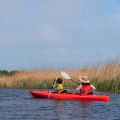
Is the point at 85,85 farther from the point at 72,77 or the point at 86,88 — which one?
the point at 72,77

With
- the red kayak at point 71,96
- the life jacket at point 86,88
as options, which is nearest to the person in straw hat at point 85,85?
the life jacket at point 86,88

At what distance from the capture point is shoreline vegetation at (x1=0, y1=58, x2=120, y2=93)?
50.4ft

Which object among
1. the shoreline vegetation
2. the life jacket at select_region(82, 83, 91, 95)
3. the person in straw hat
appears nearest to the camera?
the person in straw hat

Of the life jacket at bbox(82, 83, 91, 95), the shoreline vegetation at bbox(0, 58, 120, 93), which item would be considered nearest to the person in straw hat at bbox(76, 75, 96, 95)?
the life jacket at bbox(82, 83, 91, 95)

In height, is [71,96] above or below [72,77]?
below

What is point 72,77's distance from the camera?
18641 mm

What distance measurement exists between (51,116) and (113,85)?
7767 millimetres

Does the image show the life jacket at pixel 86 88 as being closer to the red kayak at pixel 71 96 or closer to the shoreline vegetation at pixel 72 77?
the red kayak at pixel 71 96

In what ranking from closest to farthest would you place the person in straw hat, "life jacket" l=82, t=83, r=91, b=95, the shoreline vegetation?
1. the person in straw hat
2. "life jacket" l=82, t=83, r=91, b=95
3. the shoreline vegetation

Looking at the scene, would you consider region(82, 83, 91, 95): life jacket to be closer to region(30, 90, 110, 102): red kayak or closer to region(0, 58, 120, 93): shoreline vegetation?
region(30, 90, 110, 102): red kayak

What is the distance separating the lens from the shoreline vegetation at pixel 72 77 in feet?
50.4

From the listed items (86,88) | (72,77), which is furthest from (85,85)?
(72,77)

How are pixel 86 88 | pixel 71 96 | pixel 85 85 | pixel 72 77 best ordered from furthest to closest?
pixel 72 77, pixel 71 96, pixel 86 88, pixel 85 85

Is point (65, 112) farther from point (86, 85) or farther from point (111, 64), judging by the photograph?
point (111, 64)
